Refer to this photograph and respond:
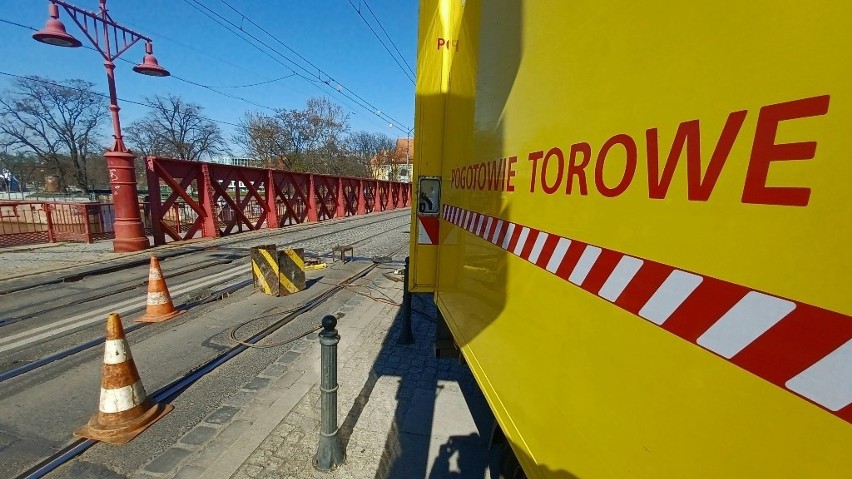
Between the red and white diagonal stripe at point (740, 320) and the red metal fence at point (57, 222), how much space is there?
14275 mm

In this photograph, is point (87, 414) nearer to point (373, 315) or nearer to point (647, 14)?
point (373, 315)

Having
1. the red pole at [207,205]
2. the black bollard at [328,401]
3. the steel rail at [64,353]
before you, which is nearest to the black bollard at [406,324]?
the black bollard at [328,401]

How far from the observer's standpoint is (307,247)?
417 inches

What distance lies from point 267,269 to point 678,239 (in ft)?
20.3

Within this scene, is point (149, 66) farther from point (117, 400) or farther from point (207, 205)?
point (117, 400)

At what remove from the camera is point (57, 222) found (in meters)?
11.4

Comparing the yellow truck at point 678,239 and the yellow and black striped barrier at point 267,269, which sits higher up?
the yellow truck at point 678,239

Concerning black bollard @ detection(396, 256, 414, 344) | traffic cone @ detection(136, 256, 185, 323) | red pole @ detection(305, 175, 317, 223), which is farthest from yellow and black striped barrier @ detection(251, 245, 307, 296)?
red pole @ detection(305, 175, 317, 223)

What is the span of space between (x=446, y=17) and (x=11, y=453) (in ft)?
15.0

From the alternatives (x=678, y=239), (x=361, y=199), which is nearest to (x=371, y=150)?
(x=361, y=199)

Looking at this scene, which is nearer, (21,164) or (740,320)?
(740,320)

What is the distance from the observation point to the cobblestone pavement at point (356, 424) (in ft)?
8.18

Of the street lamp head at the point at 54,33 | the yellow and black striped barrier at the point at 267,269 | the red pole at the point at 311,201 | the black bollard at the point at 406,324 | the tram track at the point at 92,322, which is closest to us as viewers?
the tram track at the point at 92,322

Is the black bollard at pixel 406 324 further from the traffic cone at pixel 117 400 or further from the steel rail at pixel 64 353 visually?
the steel rail at pixel 64 353
